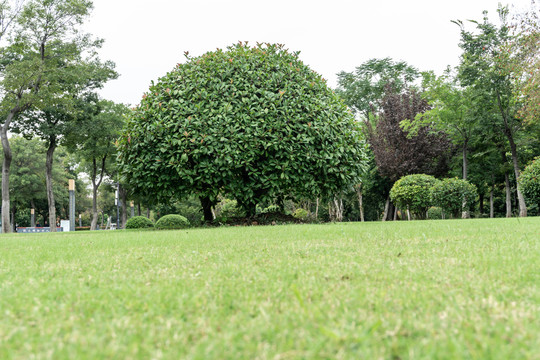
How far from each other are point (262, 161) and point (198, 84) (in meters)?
3.05

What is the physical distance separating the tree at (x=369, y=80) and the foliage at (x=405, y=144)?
7.85 meters

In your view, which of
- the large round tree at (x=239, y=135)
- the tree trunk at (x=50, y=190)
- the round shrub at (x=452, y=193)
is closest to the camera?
the large round tree at (x=239, y=135)

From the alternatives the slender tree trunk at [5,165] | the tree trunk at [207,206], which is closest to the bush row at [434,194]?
the tree trunk at [207,206]

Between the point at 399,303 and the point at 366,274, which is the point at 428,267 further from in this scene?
the point at 399,303

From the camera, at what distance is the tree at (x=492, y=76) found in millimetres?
20438

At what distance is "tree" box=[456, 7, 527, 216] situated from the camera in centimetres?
2044

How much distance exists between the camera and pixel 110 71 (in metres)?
25.4

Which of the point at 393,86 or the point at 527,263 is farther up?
the point at 393,86

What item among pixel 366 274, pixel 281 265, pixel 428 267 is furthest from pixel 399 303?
pixel 281 265

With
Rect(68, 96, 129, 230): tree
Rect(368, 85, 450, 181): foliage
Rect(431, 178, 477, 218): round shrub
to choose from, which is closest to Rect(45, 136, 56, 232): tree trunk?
Rect(68, 96, 129, 230): tree

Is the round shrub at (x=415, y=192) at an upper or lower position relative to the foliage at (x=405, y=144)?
lower

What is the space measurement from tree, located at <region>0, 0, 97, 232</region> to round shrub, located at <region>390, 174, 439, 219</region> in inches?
754

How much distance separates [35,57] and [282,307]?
75.6 feet

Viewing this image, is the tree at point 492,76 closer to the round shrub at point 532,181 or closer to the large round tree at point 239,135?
the round shrub at point 532,181
